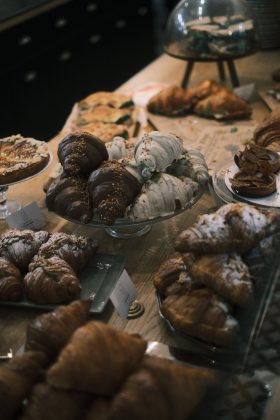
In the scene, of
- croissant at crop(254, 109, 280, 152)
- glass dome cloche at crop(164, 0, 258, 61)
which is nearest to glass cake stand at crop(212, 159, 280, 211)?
croissant at crop(254, 109, 280, 152)

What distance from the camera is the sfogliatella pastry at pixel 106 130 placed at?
79.3 inches

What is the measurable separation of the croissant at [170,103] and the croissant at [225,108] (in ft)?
0.27

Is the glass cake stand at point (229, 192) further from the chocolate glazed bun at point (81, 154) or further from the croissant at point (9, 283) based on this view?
the croissant at point (9, 283)

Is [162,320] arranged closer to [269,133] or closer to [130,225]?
[130,225]

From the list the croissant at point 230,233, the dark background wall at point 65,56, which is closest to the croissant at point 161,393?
the croissant at point 230,233

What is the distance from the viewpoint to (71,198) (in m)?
1.33

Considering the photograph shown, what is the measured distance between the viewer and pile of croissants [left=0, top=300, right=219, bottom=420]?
2.34 feet

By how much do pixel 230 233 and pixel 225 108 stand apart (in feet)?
4.35

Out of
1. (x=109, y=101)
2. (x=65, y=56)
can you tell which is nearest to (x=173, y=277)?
(x=109, y=101)

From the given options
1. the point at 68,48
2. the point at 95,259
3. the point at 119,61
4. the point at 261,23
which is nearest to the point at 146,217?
the point at 95,259

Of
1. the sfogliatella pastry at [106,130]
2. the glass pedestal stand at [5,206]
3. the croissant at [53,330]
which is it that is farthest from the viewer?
the sfogliatella pastry at [106,130]

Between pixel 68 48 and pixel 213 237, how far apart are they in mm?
3569

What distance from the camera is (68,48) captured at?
424cm

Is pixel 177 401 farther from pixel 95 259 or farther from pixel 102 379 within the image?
pixel 95 259
